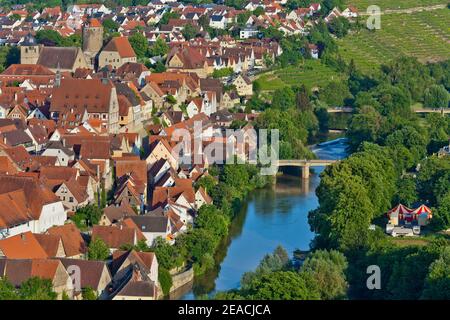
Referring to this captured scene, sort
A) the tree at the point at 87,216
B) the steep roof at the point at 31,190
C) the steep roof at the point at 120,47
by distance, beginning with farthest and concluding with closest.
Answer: the steep roof at the point at 120,47 → the tree at the point at 87,216 → the steep roof at the point at 31,190

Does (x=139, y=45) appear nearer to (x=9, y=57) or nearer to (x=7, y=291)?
(x=9, y=57)

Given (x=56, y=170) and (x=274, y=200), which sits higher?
(x=56, y=170)

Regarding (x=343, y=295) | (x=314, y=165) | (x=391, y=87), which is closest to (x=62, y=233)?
(x=343, y=295)

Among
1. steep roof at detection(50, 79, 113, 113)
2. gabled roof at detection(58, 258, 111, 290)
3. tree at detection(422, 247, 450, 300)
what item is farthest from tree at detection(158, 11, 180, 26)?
tree at detection(422, 247, 450, 300)

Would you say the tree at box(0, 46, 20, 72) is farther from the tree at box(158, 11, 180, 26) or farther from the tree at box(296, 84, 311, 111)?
the tree at box(158, 11, 180, 26)

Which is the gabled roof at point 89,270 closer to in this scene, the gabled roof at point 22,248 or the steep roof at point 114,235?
the gabled roof at point 22,248

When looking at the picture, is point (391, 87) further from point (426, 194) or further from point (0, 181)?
point (0, 181)

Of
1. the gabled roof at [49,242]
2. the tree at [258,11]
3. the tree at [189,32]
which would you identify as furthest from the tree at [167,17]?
the gabled roof at [49,242]
